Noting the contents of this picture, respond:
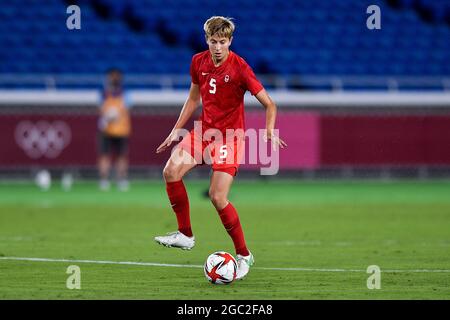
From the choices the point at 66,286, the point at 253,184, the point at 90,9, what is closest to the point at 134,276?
the point at 66,286

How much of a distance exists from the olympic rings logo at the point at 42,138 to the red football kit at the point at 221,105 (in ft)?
42.4

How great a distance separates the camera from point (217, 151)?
895 centimetres

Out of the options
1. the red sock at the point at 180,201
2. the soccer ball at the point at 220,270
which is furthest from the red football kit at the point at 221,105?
the soccer ball at the point at 220,270

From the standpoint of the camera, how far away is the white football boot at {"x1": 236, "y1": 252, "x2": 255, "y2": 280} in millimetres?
8617

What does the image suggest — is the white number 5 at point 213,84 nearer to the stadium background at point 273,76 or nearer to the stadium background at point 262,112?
the stadium background at point 262,112

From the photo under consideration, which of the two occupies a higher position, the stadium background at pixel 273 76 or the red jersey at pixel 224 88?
the stadium background at pixel 273 76

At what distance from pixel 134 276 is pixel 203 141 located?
4.34ft

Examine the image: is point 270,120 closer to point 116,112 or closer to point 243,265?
point 243,265

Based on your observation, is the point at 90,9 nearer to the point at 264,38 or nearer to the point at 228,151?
the point at 264,38

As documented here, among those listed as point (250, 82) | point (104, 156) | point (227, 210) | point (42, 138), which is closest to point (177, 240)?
point (227, 210)

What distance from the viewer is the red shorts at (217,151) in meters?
8.89

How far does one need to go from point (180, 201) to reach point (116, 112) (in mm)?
10788

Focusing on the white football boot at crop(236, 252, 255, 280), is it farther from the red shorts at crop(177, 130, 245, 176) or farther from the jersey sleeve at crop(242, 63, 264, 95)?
the jersey sleeve at crop(242, 63, 264, 95)
